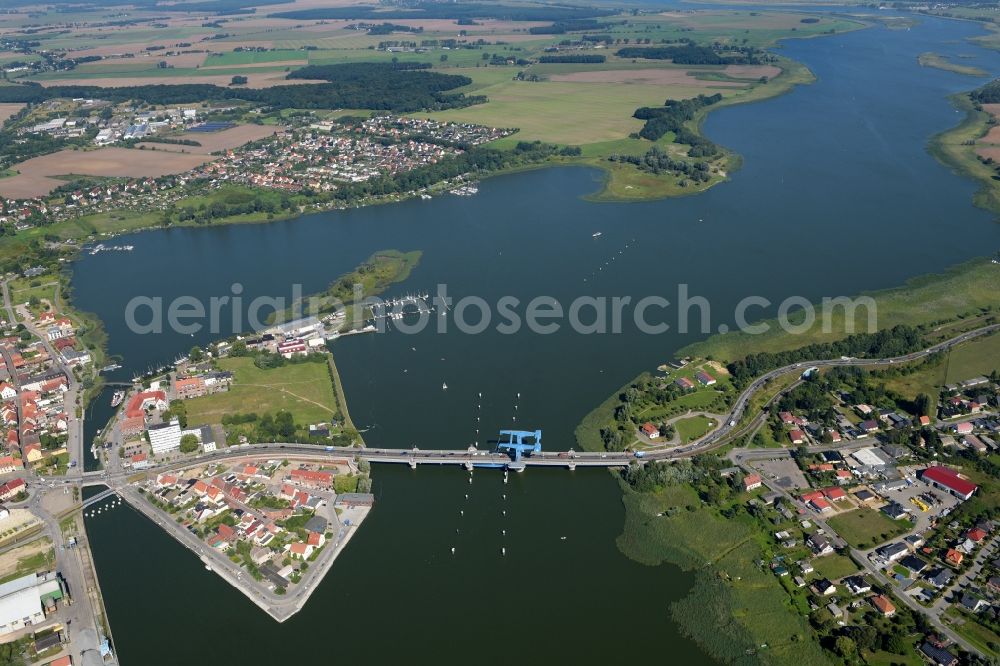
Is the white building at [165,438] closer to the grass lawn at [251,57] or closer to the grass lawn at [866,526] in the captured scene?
the grass lawn at [866,526]

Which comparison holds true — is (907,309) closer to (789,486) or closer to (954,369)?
(954,369)

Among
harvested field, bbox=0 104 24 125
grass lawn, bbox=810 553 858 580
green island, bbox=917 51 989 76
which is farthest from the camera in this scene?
green island, bbox=917 51 989 76

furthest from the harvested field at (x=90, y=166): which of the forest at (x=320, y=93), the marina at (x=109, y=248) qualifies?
the forest at (x=320, y=93)

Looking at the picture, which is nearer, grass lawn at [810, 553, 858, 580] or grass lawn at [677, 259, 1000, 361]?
grass lawn at [810, 553, 858, 580]

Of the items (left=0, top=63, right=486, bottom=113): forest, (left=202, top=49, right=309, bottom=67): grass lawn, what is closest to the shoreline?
(left=0, top=63, right=486, bottom=113): forest

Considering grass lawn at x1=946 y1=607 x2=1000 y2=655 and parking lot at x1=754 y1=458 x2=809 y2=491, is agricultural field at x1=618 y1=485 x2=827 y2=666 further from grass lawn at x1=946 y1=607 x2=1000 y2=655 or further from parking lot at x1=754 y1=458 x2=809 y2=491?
grass lawn at x1=946 y1=607 x2=1000 y2=655

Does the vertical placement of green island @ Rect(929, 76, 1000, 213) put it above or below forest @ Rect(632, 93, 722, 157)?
below

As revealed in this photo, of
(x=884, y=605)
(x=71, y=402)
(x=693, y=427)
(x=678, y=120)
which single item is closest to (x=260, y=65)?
(x=678, y=120)
